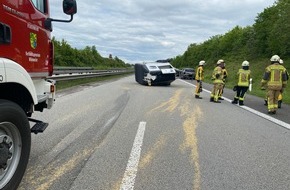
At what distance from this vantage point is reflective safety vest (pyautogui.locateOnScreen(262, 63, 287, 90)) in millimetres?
11323

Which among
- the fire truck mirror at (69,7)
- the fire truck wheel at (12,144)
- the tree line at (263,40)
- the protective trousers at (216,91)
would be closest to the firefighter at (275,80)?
the protective trousers at (216,91)

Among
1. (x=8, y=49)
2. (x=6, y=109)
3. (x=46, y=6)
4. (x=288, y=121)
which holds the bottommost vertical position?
(x=288, y=121)

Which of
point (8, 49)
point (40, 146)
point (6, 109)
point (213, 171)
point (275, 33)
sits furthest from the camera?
point (275, 33)

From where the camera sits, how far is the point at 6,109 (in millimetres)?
3479

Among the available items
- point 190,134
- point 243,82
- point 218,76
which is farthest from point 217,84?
point 190,134

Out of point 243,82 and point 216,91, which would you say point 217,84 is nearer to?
point 216,91

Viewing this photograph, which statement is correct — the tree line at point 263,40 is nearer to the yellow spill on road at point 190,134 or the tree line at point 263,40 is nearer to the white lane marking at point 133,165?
the yellow spill on road at point 190,134

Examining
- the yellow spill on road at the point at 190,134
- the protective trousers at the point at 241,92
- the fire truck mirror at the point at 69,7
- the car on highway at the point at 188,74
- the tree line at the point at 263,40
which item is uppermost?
the tree line at the point at 263,40

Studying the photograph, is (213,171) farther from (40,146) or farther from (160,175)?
(40,146)

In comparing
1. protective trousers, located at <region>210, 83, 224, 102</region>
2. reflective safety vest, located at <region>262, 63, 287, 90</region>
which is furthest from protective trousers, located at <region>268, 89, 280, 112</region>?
protective trousers, located at <region>210, 83, 224, 102</region>

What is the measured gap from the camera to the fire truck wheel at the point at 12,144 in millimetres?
3536

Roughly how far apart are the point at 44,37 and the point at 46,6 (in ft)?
1.74

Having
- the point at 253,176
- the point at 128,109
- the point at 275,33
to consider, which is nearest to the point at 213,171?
the point at 253,176

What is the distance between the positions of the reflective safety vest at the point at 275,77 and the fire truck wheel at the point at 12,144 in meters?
9.10
